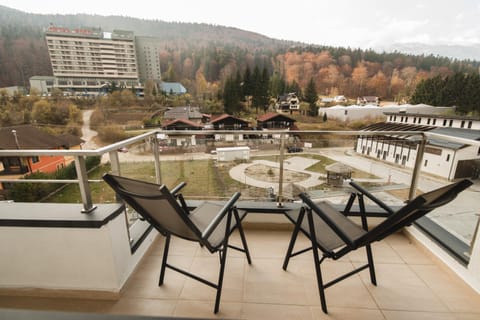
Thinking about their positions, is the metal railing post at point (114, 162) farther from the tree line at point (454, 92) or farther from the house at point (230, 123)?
the tree line at point (454, 92)

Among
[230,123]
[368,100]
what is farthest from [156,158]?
[368,100]

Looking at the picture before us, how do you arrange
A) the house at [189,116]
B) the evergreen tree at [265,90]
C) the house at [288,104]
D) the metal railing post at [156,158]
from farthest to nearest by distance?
the evergreen tree at [265,90]
the house at [288,104]
the house at [189,116]
the metal railing post at [156,158]

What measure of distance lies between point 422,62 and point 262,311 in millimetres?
24055

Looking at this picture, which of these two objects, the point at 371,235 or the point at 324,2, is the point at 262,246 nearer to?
the point at 371,235

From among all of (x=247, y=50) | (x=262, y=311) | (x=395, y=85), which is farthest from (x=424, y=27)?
(x=262, y=311)

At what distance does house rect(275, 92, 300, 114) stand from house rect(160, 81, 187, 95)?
9.20m

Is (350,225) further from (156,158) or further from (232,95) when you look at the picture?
(232,95)

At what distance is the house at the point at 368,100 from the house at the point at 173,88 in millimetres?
15145

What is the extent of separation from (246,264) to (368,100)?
19.7 metres

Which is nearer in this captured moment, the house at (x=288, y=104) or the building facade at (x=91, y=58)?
the house at (x=288, y=104)

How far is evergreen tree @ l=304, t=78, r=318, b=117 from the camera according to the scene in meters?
16.0

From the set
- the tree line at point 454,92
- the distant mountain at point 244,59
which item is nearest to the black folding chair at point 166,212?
the tree line at point 454,92

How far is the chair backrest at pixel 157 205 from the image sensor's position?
1186 millimetres

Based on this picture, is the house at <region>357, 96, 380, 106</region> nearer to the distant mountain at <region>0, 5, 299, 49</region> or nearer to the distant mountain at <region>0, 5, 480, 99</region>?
the distant mountain at <region>0, 5, 480, 99</region>
